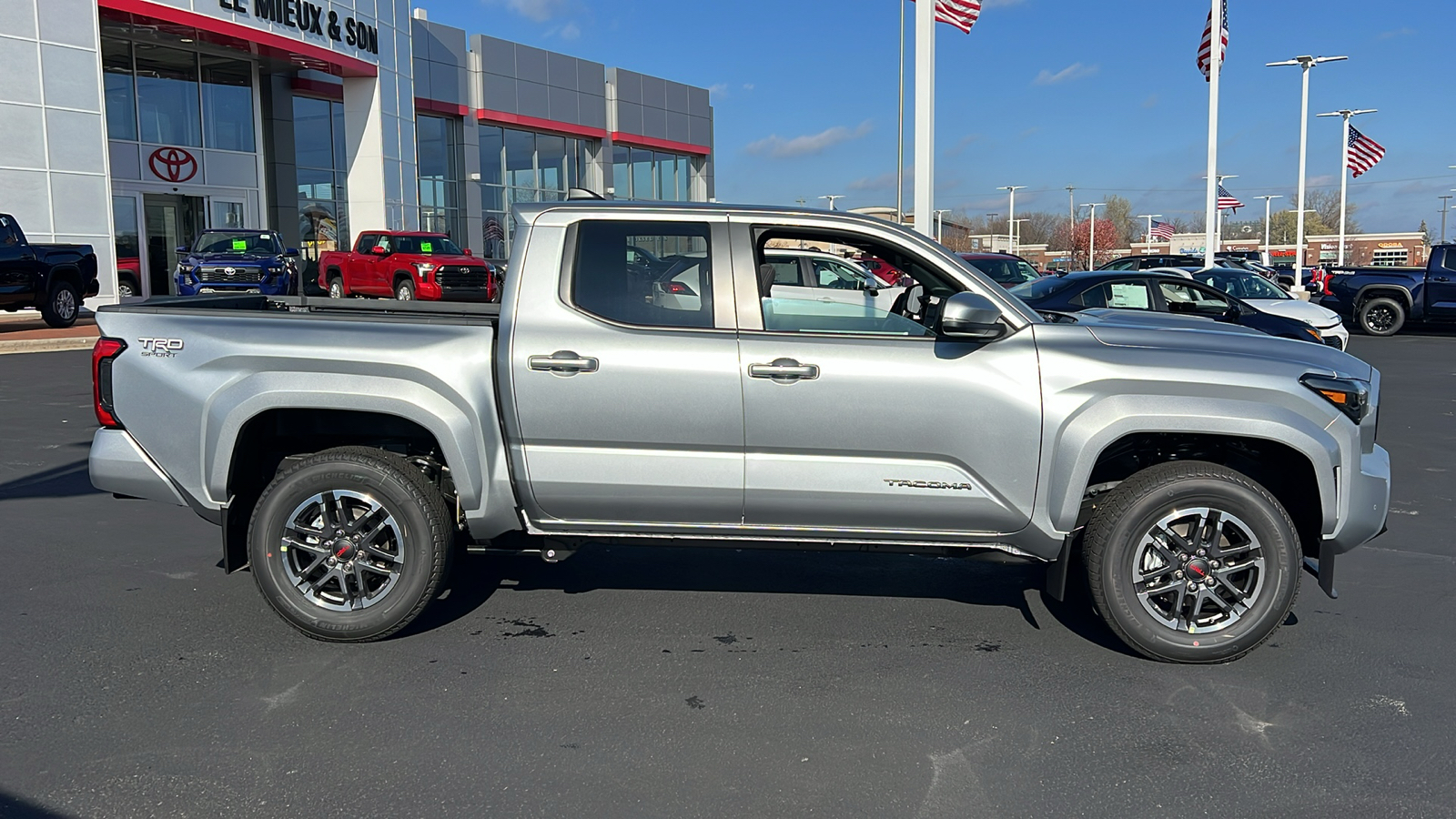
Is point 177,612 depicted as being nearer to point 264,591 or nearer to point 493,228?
point 264,591

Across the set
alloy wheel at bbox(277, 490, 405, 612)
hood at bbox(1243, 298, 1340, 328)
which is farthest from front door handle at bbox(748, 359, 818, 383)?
hood at bbox(1243, 298, 1340, 328)

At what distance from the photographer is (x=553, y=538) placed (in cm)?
492

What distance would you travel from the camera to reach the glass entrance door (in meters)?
29.7

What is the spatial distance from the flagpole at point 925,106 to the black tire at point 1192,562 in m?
12.0

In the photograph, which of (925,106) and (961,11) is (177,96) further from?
(925,106)

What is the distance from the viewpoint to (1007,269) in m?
21.2

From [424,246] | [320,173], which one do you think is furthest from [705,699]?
[320,173]

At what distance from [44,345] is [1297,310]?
2028 cm

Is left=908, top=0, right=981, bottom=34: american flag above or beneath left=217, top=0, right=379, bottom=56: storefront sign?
beneath

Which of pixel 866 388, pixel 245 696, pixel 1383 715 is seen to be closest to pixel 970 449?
pixel 866 388

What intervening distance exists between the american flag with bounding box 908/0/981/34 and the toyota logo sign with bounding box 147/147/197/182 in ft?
71.6

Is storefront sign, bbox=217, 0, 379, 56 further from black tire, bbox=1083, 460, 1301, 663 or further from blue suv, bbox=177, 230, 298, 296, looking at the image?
black tire, bbox=1083, 460, 1301, 663

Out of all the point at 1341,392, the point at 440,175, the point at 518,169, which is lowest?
the point at 1341,392

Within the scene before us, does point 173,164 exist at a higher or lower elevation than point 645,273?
higher
